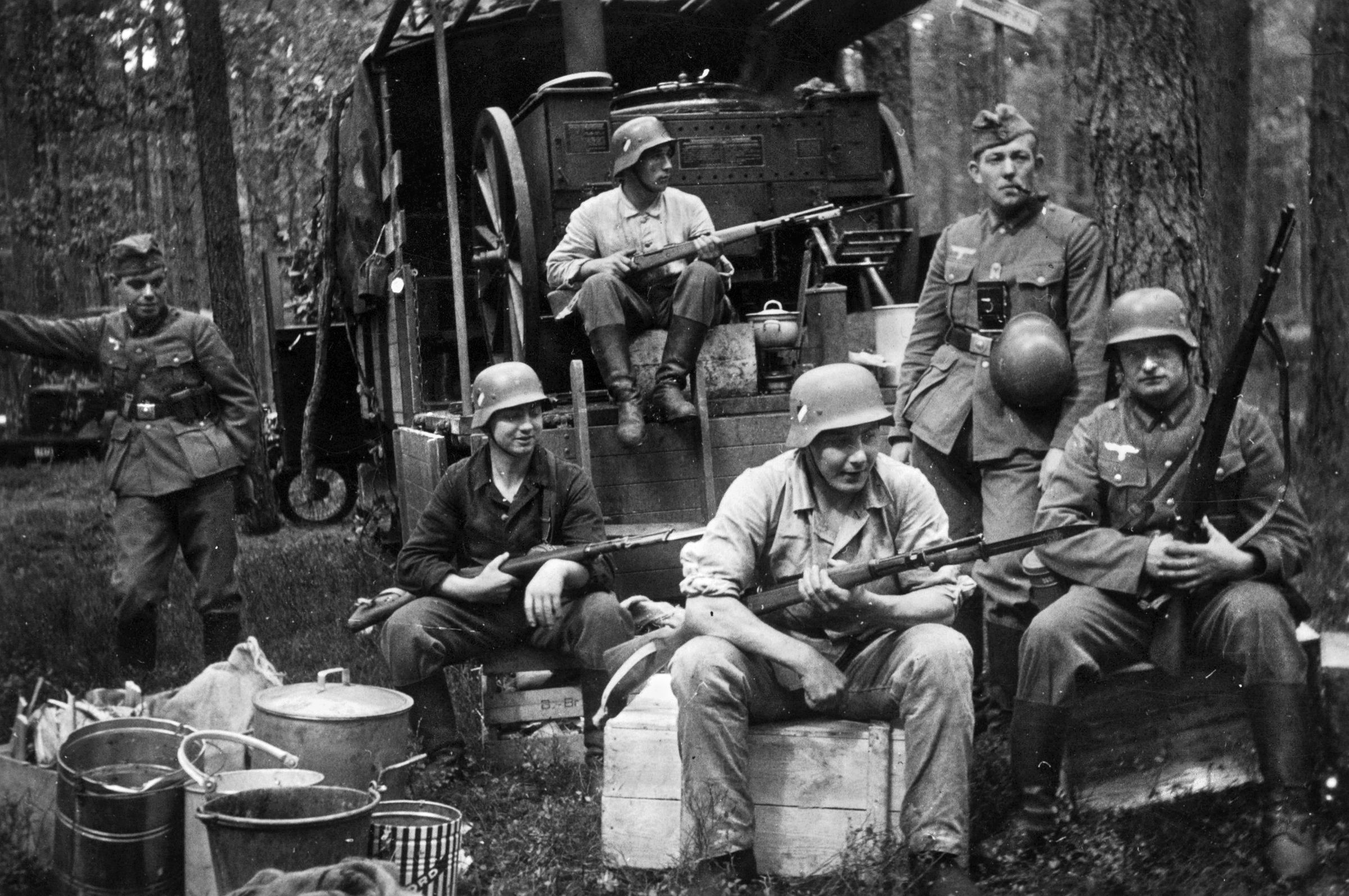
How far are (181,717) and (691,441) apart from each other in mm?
3148

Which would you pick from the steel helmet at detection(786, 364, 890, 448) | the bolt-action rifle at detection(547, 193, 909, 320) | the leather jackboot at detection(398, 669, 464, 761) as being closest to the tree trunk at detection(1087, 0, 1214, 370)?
the bolt-action rifle at detection(547, 193, 909, 320)

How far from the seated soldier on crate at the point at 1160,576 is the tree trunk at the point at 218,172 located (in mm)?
9022

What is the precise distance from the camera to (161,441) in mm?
6680

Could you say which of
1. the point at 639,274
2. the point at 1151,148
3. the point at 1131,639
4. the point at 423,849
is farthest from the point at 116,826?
the point at 1151,148

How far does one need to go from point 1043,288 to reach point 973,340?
13.5 inches

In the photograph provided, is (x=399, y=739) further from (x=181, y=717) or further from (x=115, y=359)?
(x=115, y=359)

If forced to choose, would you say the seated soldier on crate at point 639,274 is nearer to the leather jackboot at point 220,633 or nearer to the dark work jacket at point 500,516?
the dark work jacket at point 500,516

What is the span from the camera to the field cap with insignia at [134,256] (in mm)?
6477

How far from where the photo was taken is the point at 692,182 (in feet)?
28.2

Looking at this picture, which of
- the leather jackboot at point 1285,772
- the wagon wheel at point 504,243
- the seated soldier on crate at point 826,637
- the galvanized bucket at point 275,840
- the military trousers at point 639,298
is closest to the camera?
the galvanized bucket at point 275,840

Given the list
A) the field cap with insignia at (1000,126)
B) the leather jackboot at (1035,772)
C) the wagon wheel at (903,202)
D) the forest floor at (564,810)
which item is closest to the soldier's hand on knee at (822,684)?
the forest floor at (564,810)

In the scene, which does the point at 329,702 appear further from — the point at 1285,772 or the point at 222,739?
the point at 1285,772

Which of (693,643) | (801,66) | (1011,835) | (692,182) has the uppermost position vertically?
(801,66)

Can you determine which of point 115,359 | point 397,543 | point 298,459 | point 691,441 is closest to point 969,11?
point 691,441
